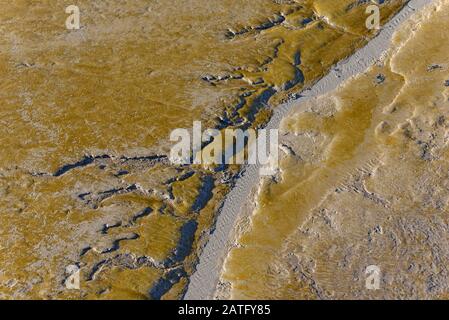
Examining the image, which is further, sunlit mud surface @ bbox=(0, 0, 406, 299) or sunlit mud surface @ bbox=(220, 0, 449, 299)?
sunlit mud surface @ bbox=(0, 0, 406, 299)

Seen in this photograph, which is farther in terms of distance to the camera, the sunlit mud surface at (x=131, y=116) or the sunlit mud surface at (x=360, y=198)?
the sunlit mud surface at (x=131, y=116)

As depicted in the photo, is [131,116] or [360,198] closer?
[360,198]

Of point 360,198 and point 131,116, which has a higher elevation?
point 131,116

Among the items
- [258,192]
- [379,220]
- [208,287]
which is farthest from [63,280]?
[379,220]
